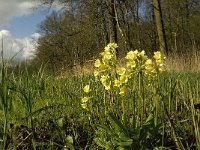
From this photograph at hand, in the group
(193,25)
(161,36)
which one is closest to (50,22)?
(193,25)

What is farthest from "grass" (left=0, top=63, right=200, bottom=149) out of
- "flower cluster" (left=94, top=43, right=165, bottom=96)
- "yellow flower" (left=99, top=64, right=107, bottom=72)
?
"yellow flower" (left=99, top=64, right=107, bottom=72)

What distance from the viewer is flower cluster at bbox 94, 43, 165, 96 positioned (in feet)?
6.97

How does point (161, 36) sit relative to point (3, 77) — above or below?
above

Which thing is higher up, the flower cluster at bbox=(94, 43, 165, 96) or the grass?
the flower cluster at bbox=(94, 43, 165, 96)

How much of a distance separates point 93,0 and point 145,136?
759 inches

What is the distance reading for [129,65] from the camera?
6.98 ft

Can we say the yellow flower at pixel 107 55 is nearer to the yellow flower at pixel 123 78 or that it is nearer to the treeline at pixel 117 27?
the yellow flower at pixel 123 78

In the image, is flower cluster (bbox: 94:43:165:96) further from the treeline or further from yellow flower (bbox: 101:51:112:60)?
the treeline

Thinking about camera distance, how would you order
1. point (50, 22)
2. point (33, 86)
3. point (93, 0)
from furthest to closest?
point (50, 22) < point (93, 0) < point (33, 86)

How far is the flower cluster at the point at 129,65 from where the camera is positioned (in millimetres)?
2125

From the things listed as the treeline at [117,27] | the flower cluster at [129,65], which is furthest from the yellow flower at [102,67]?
the treeline at [117,27]

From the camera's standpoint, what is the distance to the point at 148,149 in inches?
83.1

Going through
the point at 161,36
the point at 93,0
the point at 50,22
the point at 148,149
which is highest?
the point at 50,22

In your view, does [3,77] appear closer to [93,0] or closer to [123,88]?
[123,88]
